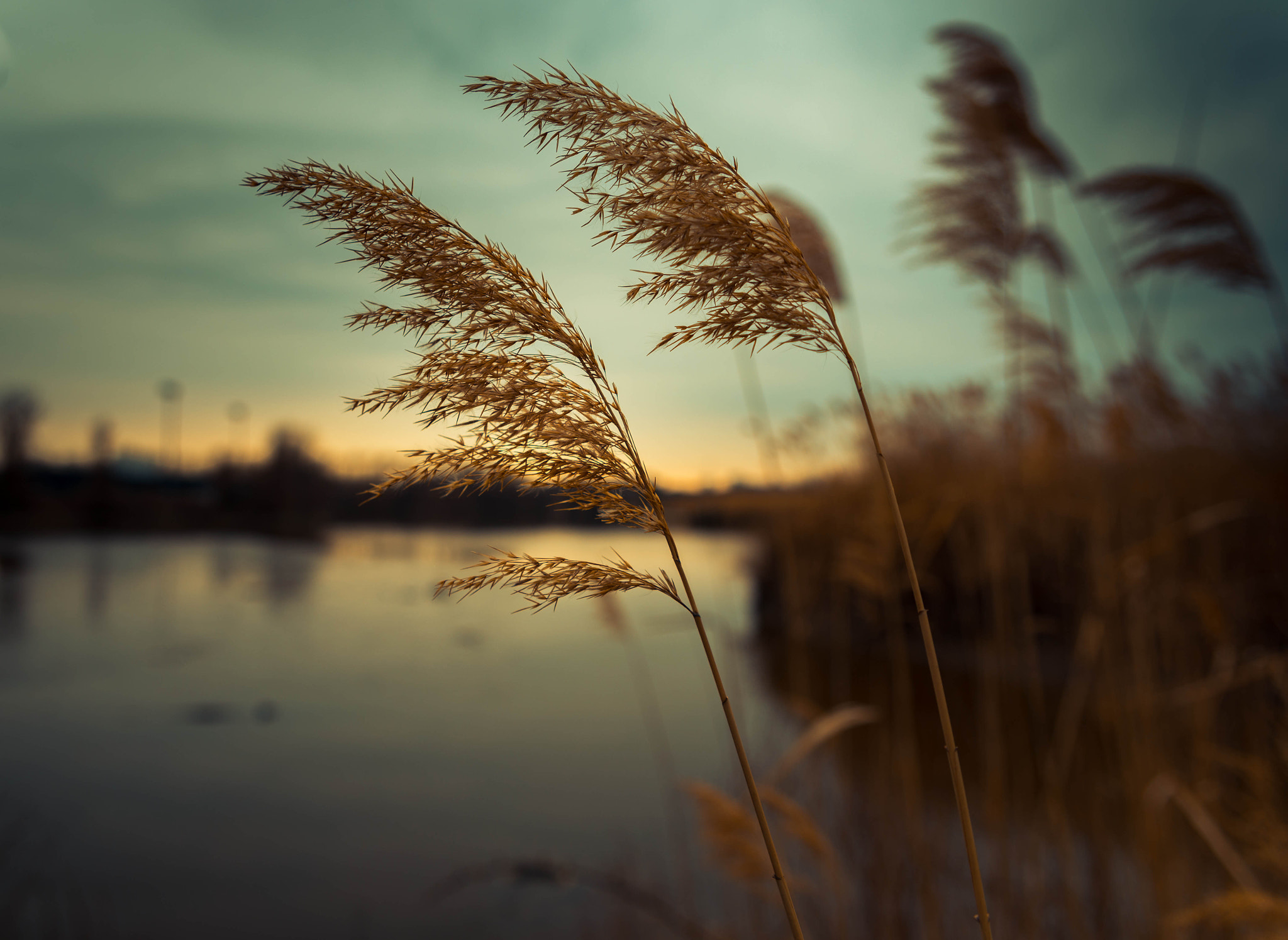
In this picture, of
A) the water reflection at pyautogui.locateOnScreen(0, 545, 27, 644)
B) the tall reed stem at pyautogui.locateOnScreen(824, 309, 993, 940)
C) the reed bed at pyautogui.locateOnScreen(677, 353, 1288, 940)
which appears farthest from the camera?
the water reflection at pyautogui.locateOnScreen(0, 545, 27, 644)

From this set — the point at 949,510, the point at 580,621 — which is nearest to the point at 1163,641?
the point at 949,510

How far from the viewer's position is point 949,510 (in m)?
2.21

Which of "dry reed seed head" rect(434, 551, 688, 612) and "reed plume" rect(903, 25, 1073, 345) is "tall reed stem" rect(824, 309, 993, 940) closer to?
"dry reed seed head" rect(434, 551, 688, 612)

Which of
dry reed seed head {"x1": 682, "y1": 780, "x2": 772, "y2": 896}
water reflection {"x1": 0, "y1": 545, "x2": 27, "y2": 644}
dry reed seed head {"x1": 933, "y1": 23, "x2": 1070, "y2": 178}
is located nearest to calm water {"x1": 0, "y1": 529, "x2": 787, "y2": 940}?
water reflection {"x1": 0, "y1": 545, "x2": 27, "y2": 644}

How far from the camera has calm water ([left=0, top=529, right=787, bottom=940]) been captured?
13.9 feet

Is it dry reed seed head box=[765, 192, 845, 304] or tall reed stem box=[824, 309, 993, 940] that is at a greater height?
dry reed seed head box=[765, 192, 845, 304]

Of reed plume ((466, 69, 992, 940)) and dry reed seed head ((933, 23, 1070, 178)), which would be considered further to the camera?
dry reed seed head ((933, 23, 1070, 178))

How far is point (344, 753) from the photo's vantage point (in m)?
6.63

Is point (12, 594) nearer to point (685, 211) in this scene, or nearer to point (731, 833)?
point (731, 833)

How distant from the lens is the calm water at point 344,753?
4246mm

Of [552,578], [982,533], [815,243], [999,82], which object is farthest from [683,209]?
[982,533]

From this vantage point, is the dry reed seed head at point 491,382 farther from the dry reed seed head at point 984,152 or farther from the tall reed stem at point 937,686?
the dry reed seed head at point 984,152

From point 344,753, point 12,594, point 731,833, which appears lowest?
point 344,753

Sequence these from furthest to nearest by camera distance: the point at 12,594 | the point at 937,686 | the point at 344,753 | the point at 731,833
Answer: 1. the point at 12,594
2. the point at 344,753
3. the point at 731,833
4. the point at 937,686
